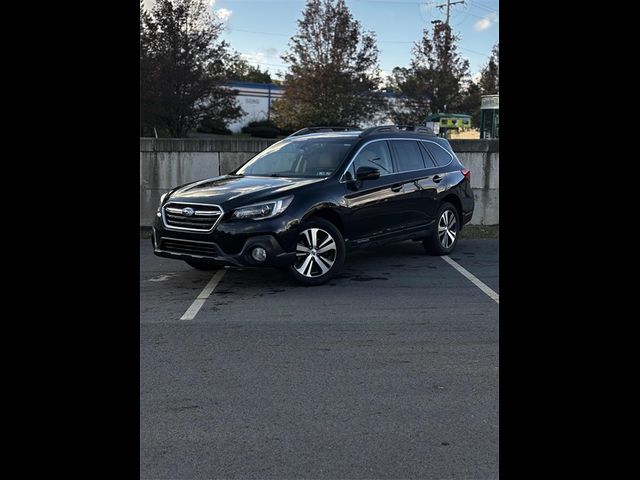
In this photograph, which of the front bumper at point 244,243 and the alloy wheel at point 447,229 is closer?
the front bumper at point 244,243

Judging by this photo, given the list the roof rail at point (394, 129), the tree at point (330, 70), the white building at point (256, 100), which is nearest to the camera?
the roof rail at point (394, 129)

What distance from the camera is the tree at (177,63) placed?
19.5 meters

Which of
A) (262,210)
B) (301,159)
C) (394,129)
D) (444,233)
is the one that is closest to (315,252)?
(262,210)

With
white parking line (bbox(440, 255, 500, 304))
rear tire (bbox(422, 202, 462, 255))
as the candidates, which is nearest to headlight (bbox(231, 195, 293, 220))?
white parking line (bbox(440, 255, 500, 304))

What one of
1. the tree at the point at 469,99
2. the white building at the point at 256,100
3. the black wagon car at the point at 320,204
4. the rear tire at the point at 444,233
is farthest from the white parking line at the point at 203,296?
the white building at the point at 256,100

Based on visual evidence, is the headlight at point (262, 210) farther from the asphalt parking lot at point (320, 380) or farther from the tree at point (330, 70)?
the tree at point (330, 70)

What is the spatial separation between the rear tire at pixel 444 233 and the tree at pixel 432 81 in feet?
76.0

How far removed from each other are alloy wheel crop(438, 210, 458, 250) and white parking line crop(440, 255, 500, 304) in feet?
0.75

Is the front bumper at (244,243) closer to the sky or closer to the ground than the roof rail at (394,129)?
closer to the ground

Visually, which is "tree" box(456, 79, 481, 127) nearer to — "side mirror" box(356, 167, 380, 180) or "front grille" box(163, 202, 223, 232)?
"side mirror" box(356, 167, 380, 180)
